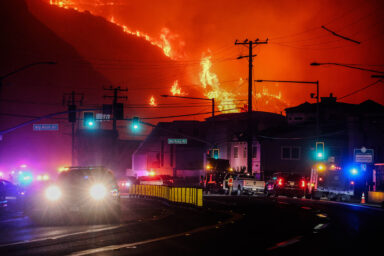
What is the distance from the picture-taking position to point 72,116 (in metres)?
43.2

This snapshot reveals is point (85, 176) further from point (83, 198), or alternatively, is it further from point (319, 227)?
point (319, 227)

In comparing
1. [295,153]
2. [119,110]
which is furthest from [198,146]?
[119,110]

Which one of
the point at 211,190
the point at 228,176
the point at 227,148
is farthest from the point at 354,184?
the point at 227,148

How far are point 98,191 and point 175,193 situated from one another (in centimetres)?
1326

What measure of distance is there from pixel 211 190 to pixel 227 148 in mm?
26694

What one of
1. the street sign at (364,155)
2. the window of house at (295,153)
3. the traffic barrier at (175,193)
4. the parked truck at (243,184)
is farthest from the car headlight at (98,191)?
the window of house at (295,153)

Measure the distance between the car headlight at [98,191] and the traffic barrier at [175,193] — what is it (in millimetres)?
9245

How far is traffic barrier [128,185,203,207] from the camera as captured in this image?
30.0 m

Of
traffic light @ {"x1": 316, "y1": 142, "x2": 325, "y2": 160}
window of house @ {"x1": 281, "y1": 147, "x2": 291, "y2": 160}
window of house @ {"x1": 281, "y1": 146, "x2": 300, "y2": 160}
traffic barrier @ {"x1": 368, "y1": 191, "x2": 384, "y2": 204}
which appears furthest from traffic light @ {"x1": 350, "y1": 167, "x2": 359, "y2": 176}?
window of house @ {"x1": 281, "y1": 147, "x2": 291, "y2": 160}

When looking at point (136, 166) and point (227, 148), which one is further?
point (136, 166)

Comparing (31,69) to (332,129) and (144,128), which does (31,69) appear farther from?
(332,129)

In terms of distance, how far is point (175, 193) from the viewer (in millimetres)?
34062

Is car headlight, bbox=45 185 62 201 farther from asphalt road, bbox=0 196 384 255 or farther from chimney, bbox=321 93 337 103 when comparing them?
chimney, bbox=321 93 337 103

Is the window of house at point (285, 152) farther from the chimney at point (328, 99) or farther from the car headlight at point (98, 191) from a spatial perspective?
the car headlight at point (98, 191)
